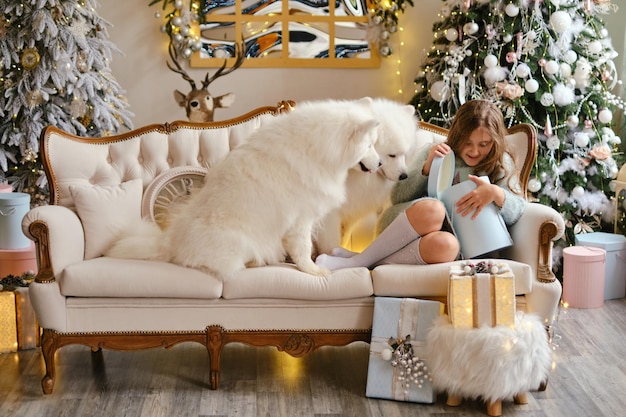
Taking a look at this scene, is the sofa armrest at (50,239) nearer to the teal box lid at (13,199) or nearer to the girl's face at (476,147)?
the teal box lid at (13,199)

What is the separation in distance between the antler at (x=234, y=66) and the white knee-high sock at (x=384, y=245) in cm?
236

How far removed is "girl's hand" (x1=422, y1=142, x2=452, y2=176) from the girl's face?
0.09 m

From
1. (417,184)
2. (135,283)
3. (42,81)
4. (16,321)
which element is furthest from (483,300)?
(42,81)

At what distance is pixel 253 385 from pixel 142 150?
1230 mm

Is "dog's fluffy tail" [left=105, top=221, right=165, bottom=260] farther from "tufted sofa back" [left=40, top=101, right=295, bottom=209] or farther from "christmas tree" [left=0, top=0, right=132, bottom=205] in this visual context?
"christmas tree" [left=0, top=0, right=132, bottom=205]

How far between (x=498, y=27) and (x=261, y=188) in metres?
2.24

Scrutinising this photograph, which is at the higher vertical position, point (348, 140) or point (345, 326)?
point (348, 140)

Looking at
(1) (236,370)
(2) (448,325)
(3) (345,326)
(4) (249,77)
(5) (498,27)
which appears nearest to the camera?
(2) (448,325)

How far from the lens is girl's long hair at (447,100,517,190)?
3.46 meters

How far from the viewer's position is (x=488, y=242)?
330 centimetres

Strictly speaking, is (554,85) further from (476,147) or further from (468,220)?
(468,220)

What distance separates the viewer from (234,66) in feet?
Answer: 18.3

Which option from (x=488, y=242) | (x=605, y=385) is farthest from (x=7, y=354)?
(x=605, y=385)

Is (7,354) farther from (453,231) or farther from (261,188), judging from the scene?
(453,231)
